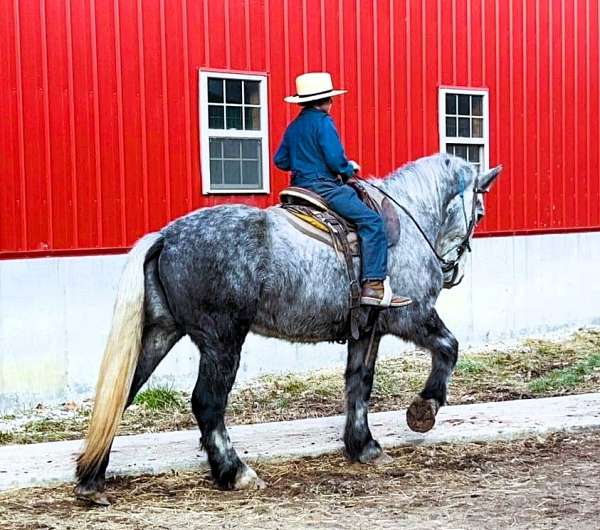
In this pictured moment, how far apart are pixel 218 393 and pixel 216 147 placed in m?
5.57

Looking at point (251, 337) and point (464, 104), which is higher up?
point (464, 104)

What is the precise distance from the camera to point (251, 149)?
38.1 feet

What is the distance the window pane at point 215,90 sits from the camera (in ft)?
36.9

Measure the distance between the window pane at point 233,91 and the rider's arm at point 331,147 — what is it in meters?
4.95

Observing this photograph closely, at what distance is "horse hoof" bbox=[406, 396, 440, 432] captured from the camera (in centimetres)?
685

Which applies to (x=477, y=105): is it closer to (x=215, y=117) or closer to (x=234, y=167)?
(x=234, y=167)

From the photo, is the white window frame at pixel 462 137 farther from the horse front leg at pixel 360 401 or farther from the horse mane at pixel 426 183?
the horse front leg at pixel 360 401

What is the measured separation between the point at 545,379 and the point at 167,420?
4.19 m

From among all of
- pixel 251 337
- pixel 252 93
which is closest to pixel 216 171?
pixel 252 93

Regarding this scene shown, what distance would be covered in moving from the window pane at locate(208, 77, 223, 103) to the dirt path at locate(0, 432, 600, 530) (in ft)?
17.8

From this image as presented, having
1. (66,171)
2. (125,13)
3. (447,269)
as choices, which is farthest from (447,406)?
(125,13)

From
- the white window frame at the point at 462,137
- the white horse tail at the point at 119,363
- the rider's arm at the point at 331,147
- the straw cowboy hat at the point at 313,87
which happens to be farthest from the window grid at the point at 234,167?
the white horse tail at the point at 119,363

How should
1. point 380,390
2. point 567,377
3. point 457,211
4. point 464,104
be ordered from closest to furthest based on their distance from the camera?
point 457,211 → point 380,390 → point 567,377 → point 464,104

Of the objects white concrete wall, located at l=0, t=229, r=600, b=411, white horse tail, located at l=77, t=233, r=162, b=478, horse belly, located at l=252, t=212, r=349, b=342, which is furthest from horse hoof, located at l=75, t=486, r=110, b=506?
white concrete wall, located at l=0, t=229, r=600, b=411
